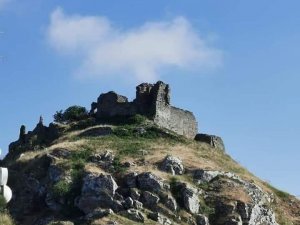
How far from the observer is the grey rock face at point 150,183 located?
4034cm

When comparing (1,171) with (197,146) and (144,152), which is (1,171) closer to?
(144,152)

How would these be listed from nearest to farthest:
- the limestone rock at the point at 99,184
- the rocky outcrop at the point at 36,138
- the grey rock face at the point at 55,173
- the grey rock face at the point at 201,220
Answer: the grey rock face at the point at 201,220 → the limestone rock at the point at 99,184 → the grey rock face at the point at 55,173 → the rocky outcrop at the point at 36,138

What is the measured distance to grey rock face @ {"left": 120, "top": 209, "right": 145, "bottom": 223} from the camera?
36969 mm

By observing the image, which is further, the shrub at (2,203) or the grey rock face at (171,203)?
the grey rock face at (171,203)

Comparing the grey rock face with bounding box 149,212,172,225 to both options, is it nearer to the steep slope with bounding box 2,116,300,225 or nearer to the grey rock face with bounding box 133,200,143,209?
the steep slope with bounding box 2,116,300,225

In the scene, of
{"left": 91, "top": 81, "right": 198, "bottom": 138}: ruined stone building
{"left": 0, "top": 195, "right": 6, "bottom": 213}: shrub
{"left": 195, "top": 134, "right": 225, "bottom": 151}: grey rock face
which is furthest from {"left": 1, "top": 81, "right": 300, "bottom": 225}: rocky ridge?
{"left": 0, "top": 195, "right": 6, "bottom": 213}: shrub

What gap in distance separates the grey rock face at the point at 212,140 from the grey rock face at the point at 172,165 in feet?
33.6

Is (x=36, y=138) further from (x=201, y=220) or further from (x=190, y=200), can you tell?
(x=201, y=220)

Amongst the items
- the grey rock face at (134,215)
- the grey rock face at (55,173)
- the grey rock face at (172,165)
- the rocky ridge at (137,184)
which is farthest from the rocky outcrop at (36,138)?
the grey rock face at (134,215)

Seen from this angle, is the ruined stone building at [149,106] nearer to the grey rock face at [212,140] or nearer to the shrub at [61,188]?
the grey rock face at [212,140]

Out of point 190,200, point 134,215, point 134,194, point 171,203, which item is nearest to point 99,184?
point 134,194

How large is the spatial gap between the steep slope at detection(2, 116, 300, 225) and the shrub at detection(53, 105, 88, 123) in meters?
6.69

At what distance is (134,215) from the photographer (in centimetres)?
3719

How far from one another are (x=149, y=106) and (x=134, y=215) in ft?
59.0
